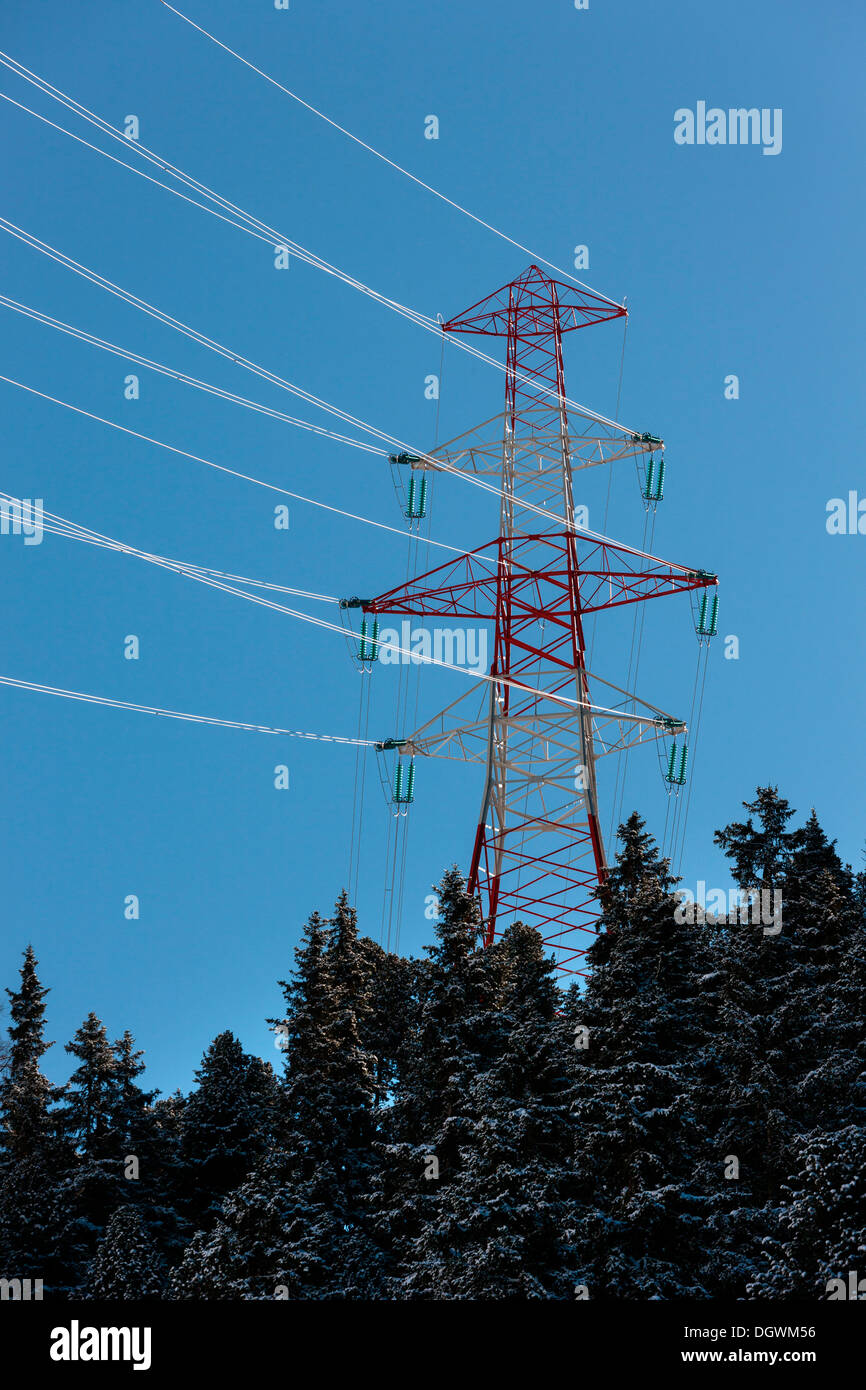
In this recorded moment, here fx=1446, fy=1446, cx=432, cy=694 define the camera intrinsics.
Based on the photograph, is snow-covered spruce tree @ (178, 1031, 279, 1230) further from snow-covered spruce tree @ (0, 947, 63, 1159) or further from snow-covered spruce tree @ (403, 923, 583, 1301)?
snow-covered spruce tree @ (403, 923, 583, 1301)

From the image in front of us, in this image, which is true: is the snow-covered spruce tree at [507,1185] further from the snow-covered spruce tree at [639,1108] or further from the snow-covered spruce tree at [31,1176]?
the snow-covered spruce tree at [31,1176]

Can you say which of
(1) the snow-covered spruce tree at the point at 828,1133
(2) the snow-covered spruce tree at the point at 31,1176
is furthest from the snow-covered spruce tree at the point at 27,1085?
(1) the snow-covered spruce tree at the point at 828,1133

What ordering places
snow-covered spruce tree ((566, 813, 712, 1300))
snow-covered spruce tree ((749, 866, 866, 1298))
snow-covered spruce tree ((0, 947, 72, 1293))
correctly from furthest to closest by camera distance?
snow-covered spruce tree ((0, 947, 72, 1293)) < snow-covered spruce tree ((566, 813, 712, 1300)) < snow-covered spruce tree ((749, 866, 866, 1298))

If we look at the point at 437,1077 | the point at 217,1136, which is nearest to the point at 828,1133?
the point at 437,1077

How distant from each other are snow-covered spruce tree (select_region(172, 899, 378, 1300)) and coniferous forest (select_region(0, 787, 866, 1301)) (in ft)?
0.23

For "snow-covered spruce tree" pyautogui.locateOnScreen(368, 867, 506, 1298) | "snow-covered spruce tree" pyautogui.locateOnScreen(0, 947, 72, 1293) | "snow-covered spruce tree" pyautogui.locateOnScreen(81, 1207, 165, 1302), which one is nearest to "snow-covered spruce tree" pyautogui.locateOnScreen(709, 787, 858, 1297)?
"snow-covered spruce tree" pyautogui.locateOnScreen(368, 867, 506, 1298)

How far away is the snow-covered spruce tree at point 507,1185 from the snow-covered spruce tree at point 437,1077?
0.16 metres

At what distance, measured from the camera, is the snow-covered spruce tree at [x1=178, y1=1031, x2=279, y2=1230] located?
45.8 meters

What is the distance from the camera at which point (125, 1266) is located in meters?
37.4

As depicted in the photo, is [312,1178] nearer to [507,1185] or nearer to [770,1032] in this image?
[507,1185]

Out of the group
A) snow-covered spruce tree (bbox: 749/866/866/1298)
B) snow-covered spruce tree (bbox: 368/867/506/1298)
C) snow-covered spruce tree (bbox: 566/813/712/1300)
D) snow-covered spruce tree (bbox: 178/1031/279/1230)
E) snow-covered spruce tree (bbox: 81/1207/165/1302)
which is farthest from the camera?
snow-covered spruce tree (bbox: 178/1031/279/1230)
